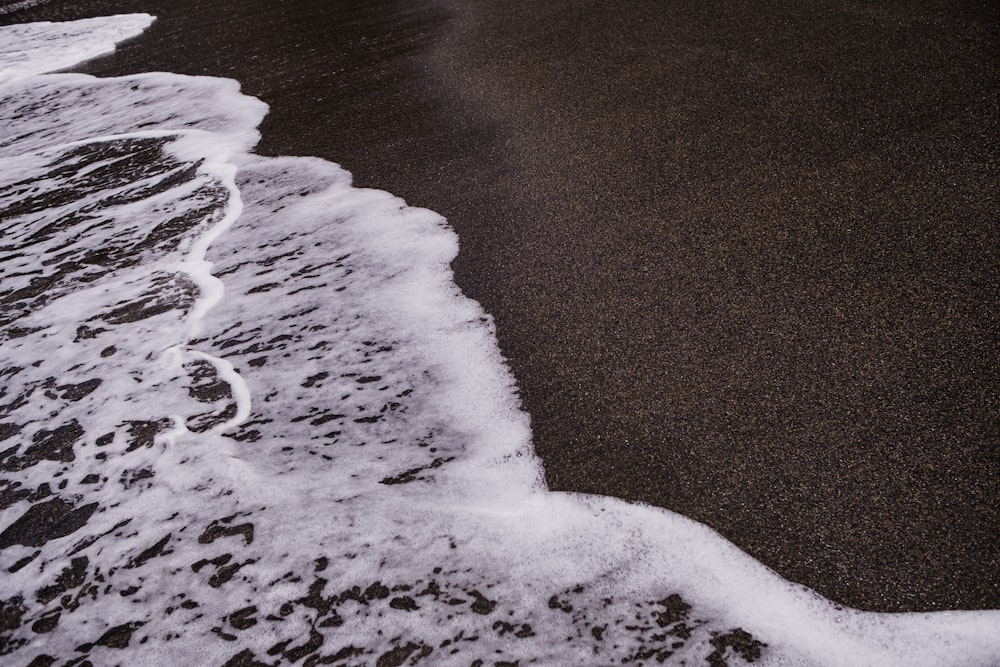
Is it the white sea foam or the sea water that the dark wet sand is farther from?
the white sea foam

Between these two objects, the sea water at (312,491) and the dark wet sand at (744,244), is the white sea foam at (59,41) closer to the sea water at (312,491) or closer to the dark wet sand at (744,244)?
the dark wet sand at (744,244)

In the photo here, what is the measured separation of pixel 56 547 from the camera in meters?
1.67

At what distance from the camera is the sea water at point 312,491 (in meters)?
1.36

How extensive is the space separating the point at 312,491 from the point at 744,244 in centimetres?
152

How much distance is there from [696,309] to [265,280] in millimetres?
1569

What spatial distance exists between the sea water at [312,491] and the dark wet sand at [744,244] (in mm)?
110

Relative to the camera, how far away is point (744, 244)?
7.04 ft

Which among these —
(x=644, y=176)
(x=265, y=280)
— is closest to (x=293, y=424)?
(x=265, y=280)

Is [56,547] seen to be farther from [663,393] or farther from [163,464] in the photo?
[663,393]

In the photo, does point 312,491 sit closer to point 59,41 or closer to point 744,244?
point 744,244

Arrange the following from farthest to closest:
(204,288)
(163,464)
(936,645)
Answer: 1. (204,288)
2. (163,464)
3. (936,645)

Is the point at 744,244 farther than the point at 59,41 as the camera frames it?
No

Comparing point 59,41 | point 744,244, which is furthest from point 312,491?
point 59,41

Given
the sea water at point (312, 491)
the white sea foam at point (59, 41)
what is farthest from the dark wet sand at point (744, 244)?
the white sea foam at point (59, 41)
